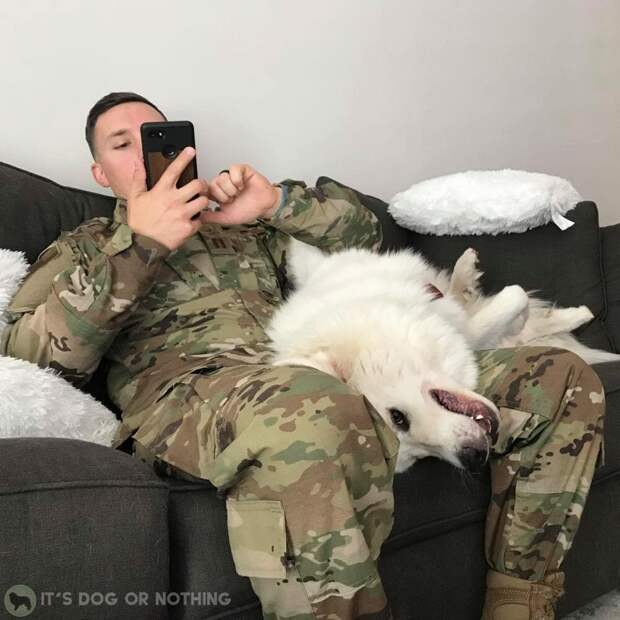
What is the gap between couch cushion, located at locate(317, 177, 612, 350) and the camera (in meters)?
2.22

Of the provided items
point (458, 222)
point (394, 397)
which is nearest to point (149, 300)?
point (394, 397)

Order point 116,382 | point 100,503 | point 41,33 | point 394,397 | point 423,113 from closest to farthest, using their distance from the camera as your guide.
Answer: point 100,503
point 394,397
point 116,382
point 41,33
point 423,113

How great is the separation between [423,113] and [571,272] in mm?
1088

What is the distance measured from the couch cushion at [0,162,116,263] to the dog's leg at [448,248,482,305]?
1052 mm

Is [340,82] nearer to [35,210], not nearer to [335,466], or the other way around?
[35,210]

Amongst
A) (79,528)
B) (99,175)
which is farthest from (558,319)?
(79,528)

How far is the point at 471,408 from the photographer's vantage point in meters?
1.40

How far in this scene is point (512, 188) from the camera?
7.43 ft

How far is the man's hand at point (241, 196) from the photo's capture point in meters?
1.83

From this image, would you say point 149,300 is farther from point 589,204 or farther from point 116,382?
point 589,204

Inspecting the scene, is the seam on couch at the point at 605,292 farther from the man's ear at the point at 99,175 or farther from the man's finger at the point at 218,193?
the man's ear at the point at 99,175

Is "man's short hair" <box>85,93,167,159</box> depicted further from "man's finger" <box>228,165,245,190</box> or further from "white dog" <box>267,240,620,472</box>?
"white dog" <box>267,240,620,472</box>

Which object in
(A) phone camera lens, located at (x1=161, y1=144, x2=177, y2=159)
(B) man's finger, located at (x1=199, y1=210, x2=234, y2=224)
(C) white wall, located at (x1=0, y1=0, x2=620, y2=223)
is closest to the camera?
(A) phone camera lens, located at (x1=161, y1=144, x2=177, y2=159)

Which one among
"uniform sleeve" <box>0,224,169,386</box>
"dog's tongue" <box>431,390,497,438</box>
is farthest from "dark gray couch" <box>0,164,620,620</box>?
"uniform sleeve" <box>0,224,169,386</box>
